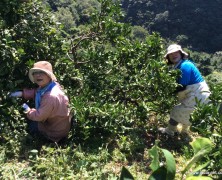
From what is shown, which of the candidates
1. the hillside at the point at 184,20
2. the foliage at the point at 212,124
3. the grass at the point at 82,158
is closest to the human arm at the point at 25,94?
the grass at the point at 82,158

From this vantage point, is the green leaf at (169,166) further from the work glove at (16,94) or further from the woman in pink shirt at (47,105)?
the work glove at (16,94)

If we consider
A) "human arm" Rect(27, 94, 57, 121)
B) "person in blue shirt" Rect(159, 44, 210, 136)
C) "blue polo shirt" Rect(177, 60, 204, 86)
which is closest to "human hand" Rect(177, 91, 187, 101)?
"person in blue shirt" Rect(159, 44, 210, 136)

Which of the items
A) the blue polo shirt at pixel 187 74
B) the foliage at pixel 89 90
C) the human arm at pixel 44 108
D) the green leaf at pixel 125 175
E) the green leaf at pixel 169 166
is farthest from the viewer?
the blue polo shirt at pixel 187 74

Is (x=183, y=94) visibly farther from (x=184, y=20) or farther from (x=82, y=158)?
(x=184, y=20)

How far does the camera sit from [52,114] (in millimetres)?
3924

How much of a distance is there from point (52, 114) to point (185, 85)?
173 cm

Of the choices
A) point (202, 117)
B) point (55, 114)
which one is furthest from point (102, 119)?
point (202, 117)

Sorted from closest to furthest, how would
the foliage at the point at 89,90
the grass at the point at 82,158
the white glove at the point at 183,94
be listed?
1. the grass at the point at 82,158
2. the foliage at the point at 89,90
3. the white glove at the point at 183,94

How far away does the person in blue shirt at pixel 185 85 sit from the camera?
4375mm

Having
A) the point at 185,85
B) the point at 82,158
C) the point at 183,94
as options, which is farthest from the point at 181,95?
the point at 82,158

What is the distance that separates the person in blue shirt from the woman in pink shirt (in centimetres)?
150

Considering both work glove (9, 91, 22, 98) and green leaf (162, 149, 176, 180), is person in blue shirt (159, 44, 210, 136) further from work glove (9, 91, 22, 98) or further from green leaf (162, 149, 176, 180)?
green leaf (162, 149, 176, 180)

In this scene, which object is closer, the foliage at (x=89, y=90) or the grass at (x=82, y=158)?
the grass at (x=82, y=158)

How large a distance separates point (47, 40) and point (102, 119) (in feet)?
4.52
